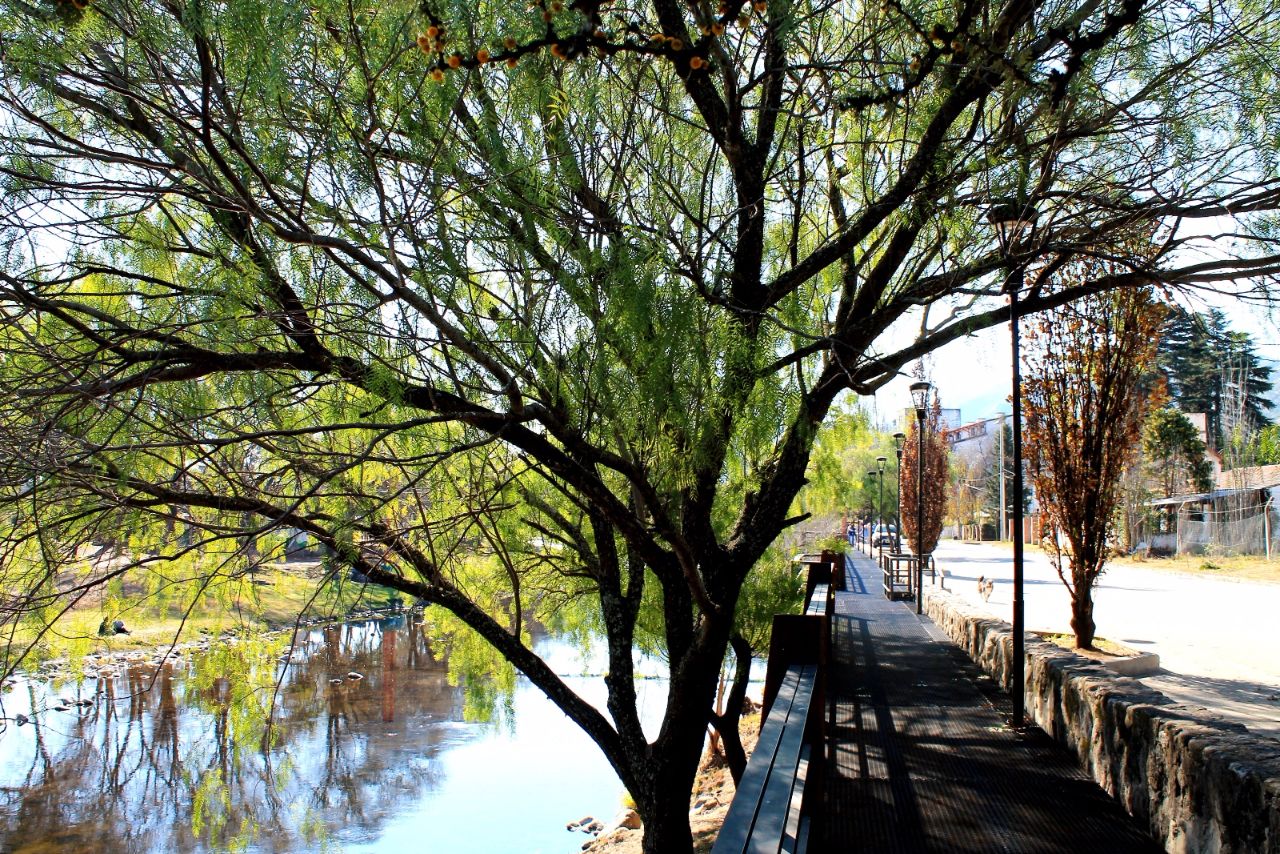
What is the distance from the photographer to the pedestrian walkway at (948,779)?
167 inches

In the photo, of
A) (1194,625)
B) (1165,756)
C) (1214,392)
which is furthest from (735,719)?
(1214,392)

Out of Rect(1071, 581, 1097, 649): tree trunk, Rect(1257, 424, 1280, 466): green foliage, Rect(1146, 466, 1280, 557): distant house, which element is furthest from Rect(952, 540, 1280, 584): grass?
Rect(1071, 581, 1097, 649): tree trunk

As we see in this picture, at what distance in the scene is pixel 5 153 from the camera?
3434 mm

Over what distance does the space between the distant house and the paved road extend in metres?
4.39

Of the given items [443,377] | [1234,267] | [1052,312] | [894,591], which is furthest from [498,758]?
[1234,267]

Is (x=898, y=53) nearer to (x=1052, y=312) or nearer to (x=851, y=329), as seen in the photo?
(x=851, y=329)

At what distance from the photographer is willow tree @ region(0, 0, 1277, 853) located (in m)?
3.27

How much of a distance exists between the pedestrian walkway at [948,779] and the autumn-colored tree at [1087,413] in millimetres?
1981

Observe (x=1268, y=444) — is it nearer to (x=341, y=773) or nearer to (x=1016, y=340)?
(x=1016, y=340)

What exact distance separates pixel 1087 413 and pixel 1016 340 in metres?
2.94

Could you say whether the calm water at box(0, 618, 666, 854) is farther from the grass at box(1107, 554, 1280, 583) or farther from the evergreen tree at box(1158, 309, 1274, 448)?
the evergreen tree at box(1158, 309, 1274, 448)

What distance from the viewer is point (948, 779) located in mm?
5266

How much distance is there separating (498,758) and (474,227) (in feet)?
52.8

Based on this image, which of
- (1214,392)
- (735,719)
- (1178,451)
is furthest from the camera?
(1214,392)
